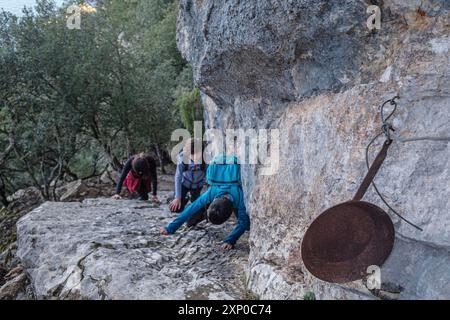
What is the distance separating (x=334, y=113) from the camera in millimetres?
3703

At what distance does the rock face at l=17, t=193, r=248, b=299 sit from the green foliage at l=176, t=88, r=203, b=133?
590 cm

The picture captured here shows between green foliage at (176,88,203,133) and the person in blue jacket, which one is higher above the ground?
green foliage at (176,88,203,133)

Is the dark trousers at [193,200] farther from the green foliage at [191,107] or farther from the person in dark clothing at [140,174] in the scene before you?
the green foliage at [191,107]

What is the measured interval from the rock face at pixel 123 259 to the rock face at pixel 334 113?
0.56 meters

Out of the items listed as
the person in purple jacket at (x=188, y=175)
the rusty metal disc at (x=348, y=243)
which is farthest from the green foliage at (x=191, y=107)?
the rusty metal disc at (x=348, y=243)

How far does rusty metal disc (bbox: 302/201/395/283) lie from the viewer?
9.41ft

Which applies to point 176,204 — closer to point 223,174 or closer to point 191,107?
point 223,174

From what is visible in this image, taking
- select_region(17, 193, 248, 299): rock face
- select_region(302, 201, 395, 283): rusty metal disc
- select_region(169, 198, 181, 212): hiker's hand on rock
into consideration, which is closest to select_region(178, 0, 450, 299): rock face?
select_region(302, 201, 395, 283): rusty metal disc

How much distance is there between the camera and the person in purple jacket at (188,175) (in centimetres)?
650

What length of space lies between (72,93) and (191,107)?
3656 millimetres

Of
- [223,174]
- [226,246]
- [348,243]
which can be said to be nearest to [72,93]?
[223,174]

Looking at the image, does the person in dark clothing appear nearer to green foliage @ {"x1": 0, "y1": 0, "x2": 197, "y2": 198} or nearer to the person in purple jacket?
the person in purple jacket

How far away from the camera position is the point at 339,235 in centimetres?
292

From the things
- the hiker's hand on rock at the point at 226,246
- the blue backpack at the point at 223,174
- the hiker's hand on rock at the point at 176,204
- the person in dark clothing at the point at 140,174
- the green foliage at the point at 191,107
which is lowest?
the hiker's hand on rock at the point at 226,246
